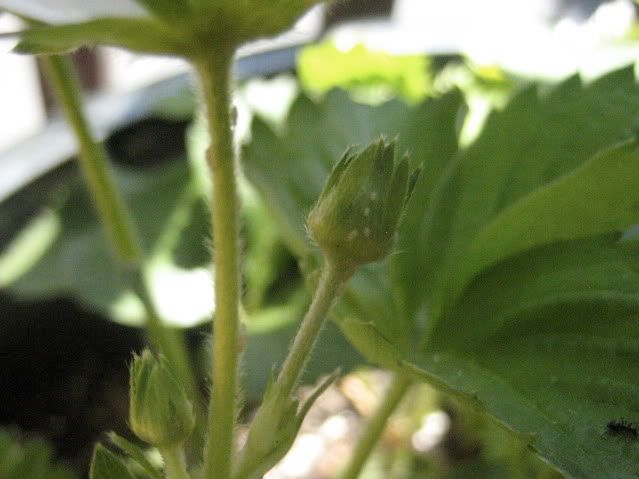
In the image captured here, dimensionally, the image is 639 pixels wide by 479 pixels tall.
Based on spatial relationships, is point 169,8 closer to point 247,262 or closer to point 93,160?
point 93,160

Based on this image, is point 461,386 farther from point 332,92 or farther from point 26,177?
point 26,177

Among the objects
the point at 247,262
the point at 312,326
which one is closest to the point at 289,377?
the point at 312,326

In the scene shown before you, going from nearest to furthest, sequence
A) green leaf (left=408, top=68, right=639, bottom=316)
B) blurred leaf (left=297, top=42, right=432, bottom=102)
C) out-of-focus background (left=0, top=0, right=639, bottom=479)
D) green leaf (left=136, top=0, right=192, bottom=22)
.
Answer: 1. green leaf (left=136, top=0, right=192, bottom=22)
2. green leaf (left=408, top=68, right=639, bottom=316)
3. out-of-focus background (left=0, top=0, right=639, bottom=479)
4. blurred leaf (left=297, top=42, right=432, bottom=102)

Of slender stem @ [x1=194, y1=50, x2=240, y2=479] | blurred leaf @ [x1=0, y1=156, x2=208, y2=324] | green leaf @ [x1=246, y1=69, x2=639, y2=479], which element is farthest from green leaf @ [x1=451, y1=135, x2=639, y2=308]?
blurred leaf @ [x1=0, y1=156, x2=208, y2=324]

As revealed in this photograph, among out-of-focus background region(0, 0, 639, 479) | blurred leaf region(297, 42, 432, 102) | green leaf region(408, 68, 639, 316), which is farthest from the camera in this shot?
blurred leaf region(297, 42, 432, 102)

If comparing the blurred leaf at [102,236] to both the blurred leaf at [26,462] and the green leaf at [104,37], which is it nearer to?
the blurred leaf at [26,462]

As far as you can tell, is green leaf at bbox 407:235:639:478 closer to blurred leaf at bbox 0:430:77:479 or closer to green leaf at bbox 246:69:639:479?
green leaf at bbox 246:69:639:479

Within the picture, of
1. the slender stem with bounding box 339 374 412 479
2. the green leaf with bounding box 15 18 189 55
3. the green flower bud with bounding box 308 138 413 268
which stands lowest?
the slender stem with bounding box 339 374 412 479

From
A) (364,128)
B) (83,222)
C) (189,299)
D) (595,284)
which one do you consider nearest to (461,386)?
(595,284)
